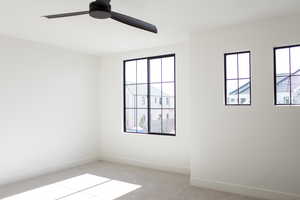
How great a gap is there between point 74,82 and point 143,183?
2599 millimetres

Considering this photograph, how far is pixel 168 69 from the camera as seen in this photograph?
15.7 feet

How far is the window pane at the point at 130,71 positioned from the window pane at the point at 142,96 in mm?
241

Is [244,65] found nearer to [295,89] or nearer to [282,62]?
[282,62]

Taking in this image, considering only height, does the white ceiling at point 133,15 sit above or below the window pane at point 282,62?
above

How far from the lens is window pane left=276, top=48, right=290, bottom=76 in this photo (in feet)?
10.6

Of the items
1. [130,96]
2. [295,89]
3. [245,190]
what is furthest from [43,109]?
[295,89]

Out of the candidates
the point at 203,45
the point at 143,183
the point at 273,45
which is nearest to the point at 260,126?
the point at 273,45

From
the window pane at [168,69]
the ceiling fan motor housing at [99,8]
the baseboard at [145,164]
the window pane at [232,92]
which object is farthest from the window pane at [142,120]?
the ceiling fan motor housing at [99,8]

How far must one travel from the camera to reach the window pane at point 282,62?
323 cm

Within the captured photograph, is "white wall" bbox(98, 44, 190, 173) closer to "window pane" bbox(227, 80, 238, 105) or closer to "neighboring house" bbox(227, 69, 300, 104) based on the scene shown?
"window pane" bbox(227, 80, 238, 105)

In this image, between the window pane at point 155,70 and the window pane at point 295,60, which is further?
the window pane at point 155,70

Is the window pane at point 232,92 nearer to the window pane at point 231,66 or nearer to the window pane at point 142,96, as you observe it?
the window pane at point 231,66

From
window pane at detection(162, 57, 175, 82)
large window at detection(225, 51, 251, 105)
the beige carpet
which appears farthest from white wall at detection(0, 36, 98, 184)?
large window at detection(225, 51, 251, 105)

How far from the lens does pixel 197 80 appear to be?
382 centimetres
